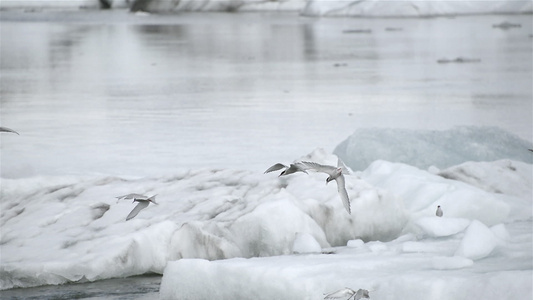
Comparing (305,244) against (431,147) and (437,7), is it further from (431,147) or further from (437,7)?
(437,7)

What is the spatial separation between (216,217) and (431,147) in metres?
2.85

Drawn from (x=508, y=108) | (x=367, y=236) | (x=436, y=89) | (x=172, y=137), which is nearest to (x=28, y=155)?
(x=172, y=137)

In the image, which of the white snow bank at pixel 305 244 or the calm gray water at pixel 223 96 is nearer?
the white snow bank at pixel 305 244

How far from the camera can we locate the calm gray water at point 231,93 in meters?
10.1

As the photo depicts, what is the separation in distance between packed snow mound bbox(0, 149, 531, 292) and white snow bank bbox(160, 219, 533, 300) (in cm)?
38

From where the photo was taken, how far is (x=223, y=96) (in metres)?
14.4

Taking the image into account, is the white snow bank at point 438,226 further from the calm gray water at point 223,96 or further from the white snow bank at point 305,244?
the calm gray water at point 223,96

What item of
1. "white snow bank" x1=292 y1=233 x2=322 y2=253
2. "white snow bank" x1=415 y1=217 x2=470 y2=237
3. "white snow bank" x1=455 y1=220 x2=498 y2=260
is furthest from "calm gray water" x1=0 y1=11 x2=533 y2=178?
"white snow bank" x1=455 y1=220 x2=498 y2=260

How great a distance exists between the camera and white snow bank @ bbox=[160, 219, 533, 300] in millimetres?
5391

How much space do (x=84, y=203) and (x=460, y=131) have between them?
3.77m

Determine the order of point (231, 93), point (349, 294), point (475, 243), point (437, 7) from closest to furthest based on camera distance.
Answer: point (349, 294)
point (475, 243)
point (231, 93)
point (437, 7)

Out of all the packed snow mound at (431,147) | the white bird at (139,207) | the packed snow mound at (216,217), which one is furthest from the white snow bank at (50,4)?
the white bird at (139,207)

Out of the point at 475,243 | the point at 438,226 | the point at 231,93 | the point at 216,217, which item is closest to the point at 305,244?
the point at 216,217

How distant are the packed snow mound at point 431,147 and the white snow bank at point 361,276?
111 inches
